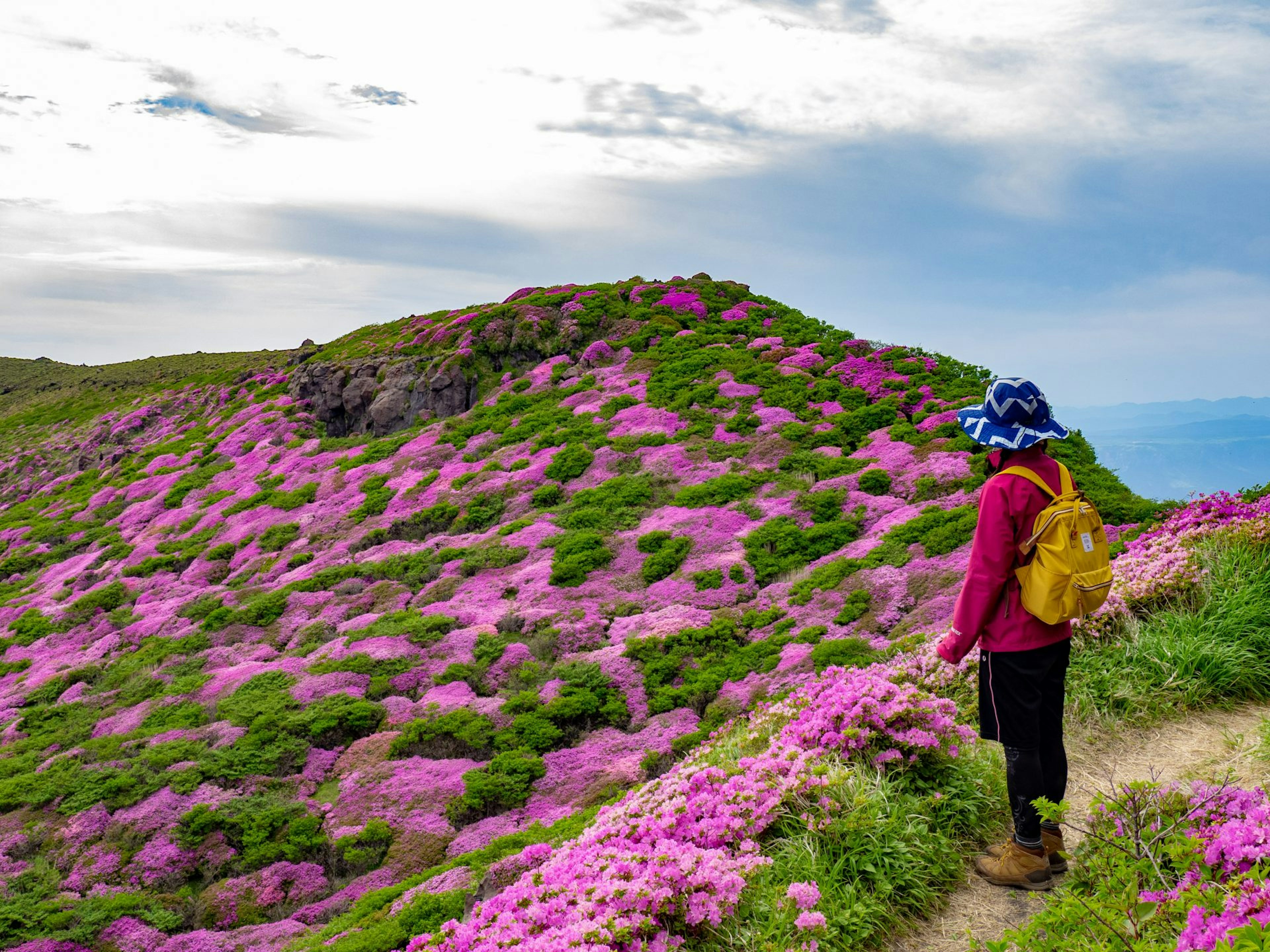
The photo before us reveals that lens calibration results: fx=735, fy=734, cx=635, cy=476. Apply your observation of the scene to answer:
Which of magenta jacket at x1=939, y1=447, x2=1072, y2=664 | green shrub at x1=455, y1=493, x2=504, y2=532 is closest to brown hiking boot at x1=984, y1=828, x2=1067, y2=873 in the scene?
magenta jacket at x1=939, y1=447, x2=1072, y2=664

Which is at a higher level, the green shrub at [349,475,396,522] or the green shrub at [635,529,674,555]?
the green shrub at [349,475,396,522]

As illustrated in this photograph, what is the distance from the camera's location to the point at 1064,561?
5.70 m

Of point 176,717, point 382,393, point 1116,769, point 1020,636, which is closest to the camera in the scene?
point 1020,636

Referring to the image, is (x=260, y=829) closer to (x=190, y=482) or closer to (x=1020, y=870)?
(x=1020, y=870)

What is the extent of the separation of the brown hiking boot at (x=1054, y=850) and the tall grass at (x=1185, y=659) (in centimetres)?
327

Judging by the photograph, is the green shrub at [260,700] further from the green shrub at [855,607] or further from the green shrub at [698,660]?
the green shrub at [855,607]

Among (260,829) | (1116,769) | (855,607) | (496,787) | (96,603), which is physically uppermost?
(855,607)

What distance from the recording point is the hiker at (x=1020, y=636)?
19.6 feet

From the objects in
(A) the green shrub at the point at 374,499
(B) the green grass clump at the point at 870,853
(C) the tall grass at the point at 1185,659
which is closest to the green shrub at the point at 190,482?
(A) the green shrub at the point at 374,499

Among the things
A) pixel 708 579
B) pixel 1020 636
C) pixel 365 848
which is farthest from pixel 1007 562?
pixel 708 579

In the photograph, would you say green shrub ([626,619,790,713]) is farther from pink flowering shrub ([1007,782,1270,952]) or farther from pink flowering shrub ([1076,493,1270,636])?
pink flowering shrub ([1007,782,1270,952])

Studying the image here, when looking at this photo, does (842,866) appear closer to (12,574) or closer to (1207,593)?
(1207,593)

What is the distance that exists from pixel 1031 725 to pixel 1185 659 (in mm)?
4859

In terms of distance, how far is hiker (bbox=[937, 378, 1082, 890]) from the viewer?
5961mm
